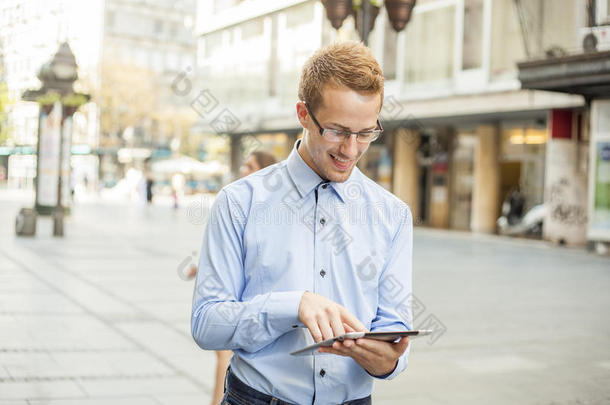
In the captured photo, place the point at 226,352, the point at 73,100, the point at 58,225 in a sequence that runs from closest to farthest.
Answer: the point at 226,352
the point at 58,225
the point at 73,100

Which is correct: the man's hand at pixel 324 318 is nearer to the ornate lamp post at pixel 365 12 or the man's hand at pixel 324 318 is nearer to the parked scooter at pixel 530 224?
the ornate lamp post at pixel 365 12

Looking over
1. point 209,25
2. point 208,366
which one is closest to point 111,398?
point 208,366

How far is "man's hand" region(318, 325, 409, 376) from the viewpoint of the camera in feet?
6.20

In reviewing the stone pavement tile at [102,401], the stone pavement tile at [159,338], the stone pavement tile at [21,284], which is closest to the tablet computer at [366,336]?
the stone pavement tile at [102,401]

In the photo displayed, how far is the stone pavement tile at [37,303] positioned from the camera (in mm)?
8562

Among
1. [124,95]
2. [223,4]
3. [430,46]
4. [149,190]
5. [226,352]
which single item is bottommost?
[226,352]

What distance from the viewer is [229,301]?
207 cm

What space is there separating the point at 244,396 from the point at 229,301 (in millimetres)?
281

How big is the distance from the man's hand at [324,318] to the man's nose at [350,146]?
0.38m

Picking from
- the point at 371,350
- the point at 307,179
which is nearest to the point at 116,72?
the point at 307,179

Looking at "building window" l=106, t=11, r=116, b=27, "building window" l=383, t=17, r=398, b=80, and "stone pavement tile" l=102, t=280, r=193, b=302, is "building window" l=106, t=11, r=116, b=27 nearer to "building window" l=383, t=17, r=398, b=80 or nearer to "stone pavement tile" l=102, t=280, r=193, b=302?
"building window" l=383, t=17, r=398, b=80

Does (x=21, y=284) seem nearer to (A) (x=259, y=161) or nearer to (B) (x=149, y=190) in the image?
(A) (x=259, y=161)

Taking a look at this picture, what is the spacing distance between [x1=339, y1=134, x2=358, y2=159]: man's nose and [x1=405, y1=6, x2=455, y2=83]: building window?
28.5m

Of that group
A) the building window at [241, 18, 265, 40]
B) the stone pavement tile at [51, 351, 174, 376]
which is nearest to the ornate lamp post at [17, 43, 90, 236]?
the stone pavement tile at [51, 351, 174, 376]
